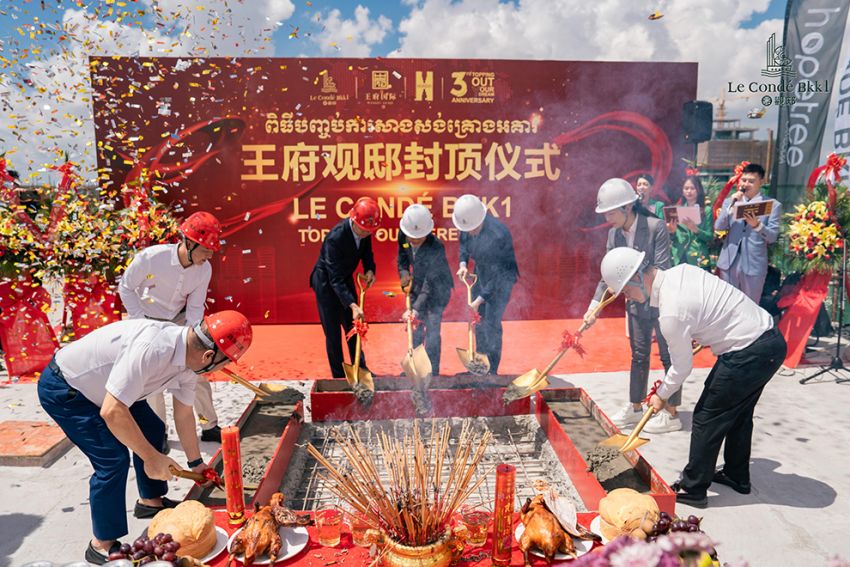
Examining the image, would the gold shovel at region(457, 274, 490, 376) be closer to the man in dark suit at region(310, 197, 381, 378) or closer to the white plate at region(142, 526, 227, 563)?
the man in dark suit at region(310, 197, 381, 378)

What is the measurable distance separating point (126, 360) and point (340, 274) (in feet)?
8.82

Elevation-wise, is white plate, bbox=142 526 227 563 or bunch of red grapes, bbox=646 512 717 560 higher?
bunch of red grapes, bbox=646 512 717 560

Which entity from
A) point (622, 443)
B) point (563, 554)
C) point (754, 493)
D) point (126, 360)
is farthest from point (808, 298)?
point (126, 360)

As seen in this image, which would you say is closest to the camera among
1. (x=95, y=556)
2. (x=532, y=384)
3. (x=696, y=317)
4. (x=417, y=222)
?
(x=95, y=556)

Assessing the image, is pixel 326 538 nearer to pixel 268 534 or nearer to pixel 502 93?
pixel 268 534

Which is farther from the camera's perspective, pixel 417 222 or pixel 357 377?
pixel 417 222

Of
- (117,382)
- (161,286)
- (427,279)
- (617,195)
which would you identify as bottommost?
(117,382)

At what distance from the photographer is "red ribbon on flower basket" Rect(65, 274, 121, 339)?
567 cm

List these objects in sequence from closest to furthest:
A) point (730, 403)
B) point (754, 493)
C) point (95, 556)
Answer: point (95, 556) < point (730, 403) < point (754, 493)

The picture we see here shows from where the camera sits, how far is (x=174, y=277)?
3.71 meters

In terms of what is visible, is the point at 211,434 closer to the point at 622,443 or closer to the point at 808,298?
the point at 622,443

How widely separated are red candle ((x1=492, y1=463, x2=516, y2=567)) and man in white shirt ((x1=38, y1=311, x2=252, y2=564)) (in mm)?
1342

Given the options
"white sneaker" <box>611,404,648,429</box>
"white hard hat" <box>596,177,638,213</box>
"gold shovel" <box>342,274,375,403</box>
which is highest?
"white hard hat" <box>596,177,638,213</box>

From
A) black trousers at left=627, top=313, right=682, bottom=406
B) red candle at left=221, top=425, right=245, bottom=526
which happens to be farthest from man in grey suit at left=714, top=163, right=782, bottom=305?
red candle at left=221, top=425, right=245, bottom=526
